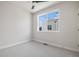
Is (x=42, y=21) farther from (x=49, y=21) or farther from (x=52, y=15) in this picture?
(x=52, y=15)

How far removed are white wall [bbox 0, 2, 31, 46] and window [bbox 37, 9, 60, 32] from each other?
936 millimetres

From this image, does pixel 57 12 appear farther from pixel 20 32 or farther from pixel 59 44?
pixel 20 32

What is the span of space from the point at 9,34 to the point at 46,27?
2402mm

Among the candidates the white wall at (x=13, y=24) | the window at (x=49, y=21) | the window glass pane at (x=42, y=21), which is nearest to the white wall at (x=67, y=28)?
the window at (x=49, y=21)

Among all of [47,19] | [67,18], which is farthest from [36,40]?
[67,18]

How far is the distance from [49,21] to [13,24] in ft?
7.65

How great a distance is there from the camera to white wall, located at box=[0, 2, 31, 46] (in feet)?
11.3

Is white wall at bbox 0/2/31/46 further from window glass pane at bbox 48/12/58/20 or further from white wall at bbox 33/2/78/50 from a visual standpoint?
white wall at bbox 33/2/78/50

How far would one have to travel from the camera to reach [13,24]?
392 cm

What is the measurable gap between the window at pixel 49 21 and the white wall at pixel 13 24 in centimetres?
94

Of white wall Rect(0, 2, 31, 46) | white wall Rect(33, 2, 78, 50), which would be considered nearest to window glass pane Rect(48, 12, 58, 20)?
white wall Rect(33, 2, 78, 50)

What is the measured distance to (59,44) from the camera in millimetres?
3438

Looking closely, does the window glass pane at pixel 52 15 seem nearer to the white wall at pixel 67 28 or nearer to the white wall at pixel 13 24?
the white wall at pixel 67 28

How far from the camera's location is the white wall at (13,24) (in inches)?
136
